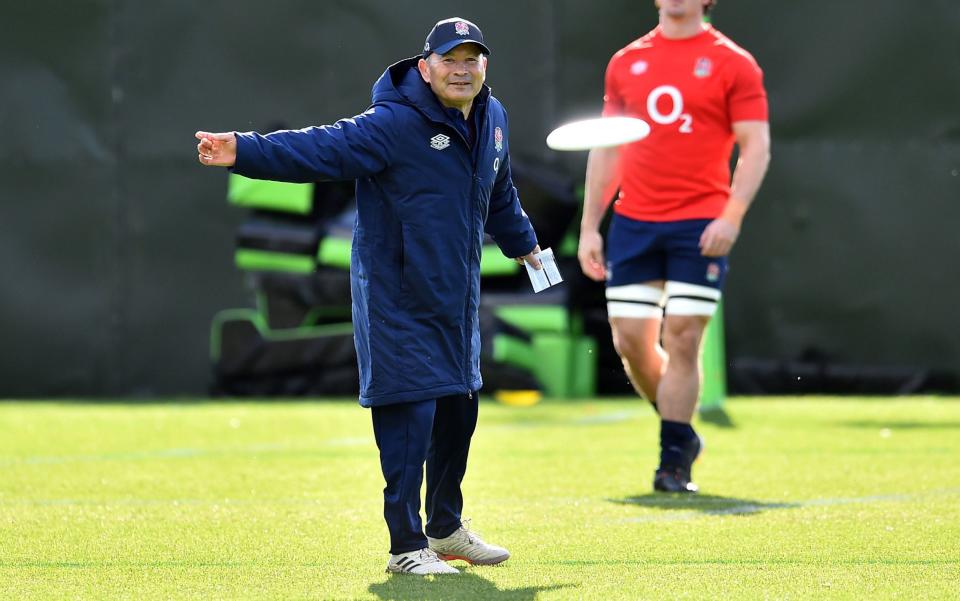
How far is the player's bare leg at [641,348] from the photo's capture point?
6505 mm

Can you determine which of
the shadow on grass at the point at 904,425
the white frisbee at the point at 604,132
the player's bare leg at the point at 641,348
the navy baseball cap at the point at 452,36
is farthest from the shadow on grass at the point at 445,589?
the shadow on grass at the point at 904,425

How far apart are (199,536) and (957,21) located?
338 inches

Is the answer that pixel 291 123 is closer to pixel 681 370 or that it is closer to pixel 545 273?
pixel 681 370

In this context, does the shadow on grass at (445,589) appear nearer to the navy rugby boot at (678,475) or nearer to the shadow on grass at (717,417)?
the navy rugby boot at (678,475)

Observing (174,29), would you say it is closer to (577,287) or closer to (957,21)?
(577,287)

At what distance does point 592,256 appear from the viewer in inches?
252

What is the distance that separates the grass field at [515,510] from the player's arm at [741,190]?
3.24 feet

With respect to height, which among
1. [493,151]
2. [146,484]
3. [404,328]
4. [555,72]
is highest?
[555,72]

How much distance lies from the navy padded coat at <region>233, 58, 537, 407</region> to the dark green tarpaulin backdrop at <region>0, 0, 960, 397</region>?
7.66 metres

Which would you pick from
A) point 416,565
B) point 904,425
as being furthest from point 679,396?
point 904,425

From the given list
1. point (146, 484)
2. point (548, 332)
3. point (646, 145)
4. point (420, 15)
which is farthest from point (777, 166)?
point (146, 484)

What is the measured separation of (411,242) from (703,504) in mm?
1982

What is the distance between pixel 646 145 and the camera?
6.50m

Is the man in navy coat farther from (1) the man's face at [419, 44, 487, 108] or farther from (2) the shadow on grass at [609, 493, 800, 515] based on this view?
(2) the shadow on grass at [609, 493, 800, 515]
